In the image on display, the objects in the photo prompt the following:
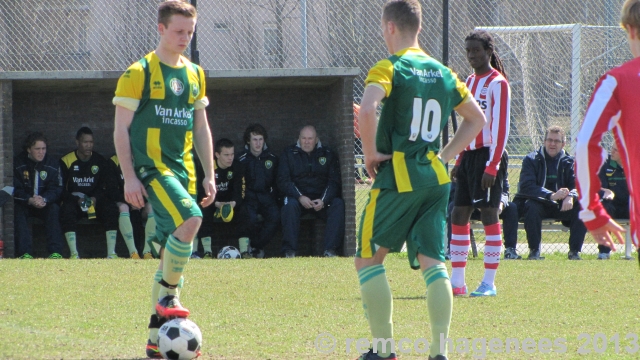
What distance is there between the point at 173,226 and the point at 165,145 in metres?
0.50

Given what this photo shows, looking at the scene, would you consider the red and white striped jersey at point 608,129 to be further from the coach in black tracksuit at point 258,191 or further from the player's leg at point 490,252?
the coach in black tracksuit at point 258,191

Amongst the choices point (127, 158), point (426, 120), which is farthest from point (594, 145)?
point (127, 158)

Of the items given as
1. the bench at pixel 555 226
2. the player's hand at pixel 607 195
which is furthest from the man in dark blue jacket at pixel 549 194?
the player's hand at pixel 607 195

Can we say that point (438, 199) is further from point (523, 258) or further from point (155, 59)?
point (523, 258)

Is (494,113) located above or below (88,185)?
above

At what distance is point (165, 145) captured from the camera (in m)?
5.07

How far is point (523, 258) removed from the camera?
1129 centimetres

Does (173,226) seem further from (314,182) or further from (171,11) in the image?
(314,182)

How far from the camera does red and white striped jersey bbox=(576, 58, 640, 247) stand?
3.48m

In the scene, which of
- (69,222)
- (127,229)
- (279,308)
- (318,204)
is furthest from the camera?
(318,204)

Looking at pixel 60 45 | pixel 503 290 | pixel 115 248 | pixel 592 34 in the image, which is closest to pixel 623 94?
pixel 503 290

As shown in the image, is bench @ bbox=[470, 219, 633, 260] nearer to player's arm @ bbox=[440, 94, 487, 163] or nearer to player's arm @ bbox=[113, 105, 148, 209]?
player's arm @ bbox=[440, 94, 487, 163]

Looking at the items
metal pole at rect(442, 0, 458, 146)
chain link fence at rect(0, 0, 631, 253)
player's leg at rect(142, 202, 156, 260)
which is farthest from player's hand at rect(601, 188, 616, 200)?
player's leg at rect(142, 202, 156, 260)

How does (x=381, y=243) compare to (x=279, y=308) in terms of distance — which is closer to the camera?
(x=381, y=243)
